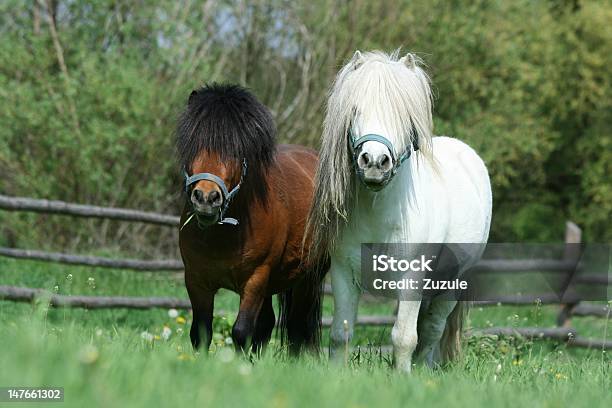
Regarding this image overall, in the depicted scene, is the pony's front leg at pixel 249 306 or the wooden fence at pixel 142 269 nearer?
the pony's front leg at pixel 249 306

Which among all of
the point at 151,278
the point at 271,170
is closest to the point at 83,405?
the point at 271,170

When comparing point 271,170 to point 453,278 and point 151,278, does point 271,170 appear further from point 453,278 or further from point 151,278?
point 151,278

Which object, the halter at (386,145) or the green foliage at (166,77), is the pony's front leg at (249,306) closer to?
the halter at (386,145)

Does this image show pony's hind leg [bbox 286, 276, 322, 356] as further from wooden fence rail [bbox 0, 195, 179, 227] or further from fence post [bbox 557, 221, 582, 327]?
fence post [bbox 557, 221, 582, 327]

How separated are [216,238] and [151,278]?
5891 millimetres

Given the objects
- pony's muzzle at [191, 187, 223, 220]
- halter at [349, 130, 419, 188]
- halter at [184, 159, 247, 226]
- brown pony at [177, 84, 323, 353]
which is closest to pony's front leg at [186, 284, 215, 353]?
brown pony at [177, 84, 323, 353]

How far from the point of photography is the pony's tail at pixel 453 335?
573 cm

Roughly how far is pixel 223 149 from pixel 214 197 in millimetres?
347

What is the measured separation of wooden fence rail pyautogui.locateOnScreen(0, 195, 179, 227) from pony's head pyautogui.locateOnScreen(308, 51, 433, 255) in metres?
4.42

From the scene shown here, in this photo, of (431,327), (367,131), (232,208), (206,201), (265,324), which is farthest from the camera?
(265,324)

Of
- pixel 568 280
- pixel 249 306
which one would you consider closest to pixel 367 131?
pixel 249 306

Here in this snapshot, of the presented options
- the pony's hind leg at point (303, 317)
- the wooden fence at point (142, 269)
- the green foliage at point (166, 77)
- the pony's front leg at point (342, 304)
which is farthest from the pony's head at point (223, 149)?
the green foliage at point (166, 77)

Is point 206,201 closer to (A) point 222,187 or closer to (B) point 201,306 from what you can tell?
(A) point 222,187

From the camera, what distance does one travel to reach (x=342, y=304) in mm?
4492
